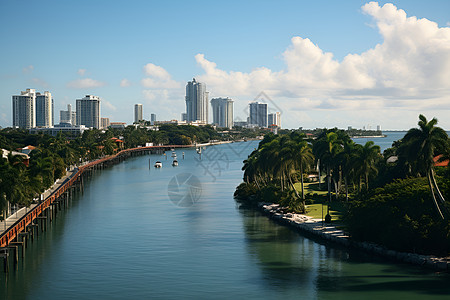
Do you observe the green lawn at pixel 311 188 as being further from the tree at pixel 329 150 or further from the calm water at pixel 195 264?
the calm water at pixel 195 264

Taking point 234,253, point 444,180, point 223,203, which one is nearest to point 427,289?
point 444,180

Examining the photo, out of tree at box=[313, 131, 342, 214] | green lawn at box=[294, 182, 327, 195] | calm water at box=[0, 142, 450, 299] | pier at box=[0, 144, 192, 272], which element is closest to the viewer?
calm water at box=[0, 142, 450, 299]

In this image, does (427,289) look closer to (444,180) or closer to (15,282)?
(444,180)

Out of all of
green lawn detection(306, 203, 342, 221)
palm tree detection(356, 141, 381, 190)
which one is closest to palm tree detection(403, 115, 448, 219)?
green lawn detection(306, 203, 342, 221)

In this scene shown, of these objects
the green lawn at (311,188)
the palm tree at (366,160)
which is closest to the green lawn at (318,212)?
the palm tree at (366,160)

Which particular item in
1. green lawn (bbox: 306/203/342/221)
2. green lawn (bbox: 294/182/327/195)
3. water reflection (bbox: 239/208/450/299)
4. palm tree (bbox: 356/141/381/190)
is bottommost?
water reflection (bbox: 239/208/450/299)

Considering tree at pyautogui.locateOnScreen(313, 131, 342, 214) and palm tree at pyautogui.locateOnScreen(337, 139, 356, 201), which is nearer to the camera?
palm tree at pyautogui.locateOnScreen(337, 139, 356, 201)

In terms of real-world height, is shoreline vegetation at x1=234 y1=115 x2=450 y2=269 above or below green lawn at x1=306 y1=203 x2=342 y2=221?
above

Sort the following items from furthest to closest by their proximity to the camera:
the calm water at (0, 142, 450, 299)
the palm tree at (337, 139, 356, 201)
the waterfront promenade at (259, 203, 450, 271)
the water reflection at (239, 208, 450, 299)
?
1. the palm tree at (337, 139, 356, 201)
2. the waterfront promenade at (259, 203, 450, 271)
3. the calm water at (0, 142, 450, 299)
4. the water reflection at (239, 208, 450, 299)

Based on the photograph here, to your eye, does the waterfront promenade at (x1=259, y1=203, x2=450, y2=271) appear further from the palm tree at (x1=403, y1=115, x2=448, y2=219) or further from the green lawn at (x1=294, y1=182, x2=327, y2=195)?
the green lawn at (x1=294, y1=182, x2=327, y2=195)
